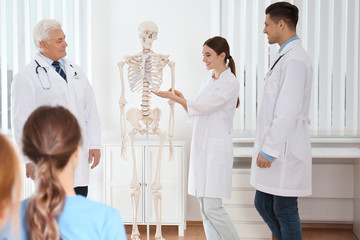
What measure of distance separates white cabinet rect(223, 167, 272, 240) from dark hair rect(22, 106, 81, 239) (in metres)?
2.27

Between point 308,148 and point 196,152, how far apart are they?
2.30 feet

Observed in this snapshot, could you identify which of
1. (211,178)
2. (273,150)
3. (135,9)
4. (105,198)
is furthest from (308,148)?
(135,9)

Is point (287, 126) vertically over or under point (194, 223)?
over

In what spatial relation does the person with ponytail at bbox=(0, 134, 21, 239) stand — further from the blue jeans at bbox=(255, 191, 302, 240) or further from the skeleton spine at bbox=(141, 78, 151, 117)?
the skeleton spine at bbox=(141, 78, 151, 117)

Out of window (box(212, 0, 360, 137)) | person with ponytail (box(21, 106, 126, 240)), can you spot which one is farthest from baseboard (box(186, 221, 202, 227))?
person with ponytail (box(21, 106, 126, 240))

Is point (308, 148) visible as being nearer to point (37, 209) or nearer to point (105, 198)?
point (37, 209)

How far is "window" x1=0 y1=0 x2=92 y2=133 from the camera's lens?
3.58 m

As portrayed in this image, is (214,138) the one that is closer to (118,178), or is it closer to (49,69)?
(49,69)

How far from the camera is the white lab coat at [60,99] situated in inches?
80.9

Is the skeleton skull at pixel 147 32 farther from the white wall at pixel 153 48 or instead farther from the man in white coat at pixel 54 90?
the white wall at pixel 153 48

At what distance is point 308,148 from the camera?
6.86 ft

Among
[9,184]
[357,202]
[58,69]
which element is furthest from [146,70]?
[357,202]

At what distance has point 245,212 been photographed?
3.12m

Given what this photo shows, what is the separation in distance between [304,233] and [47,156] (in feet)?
9.62
